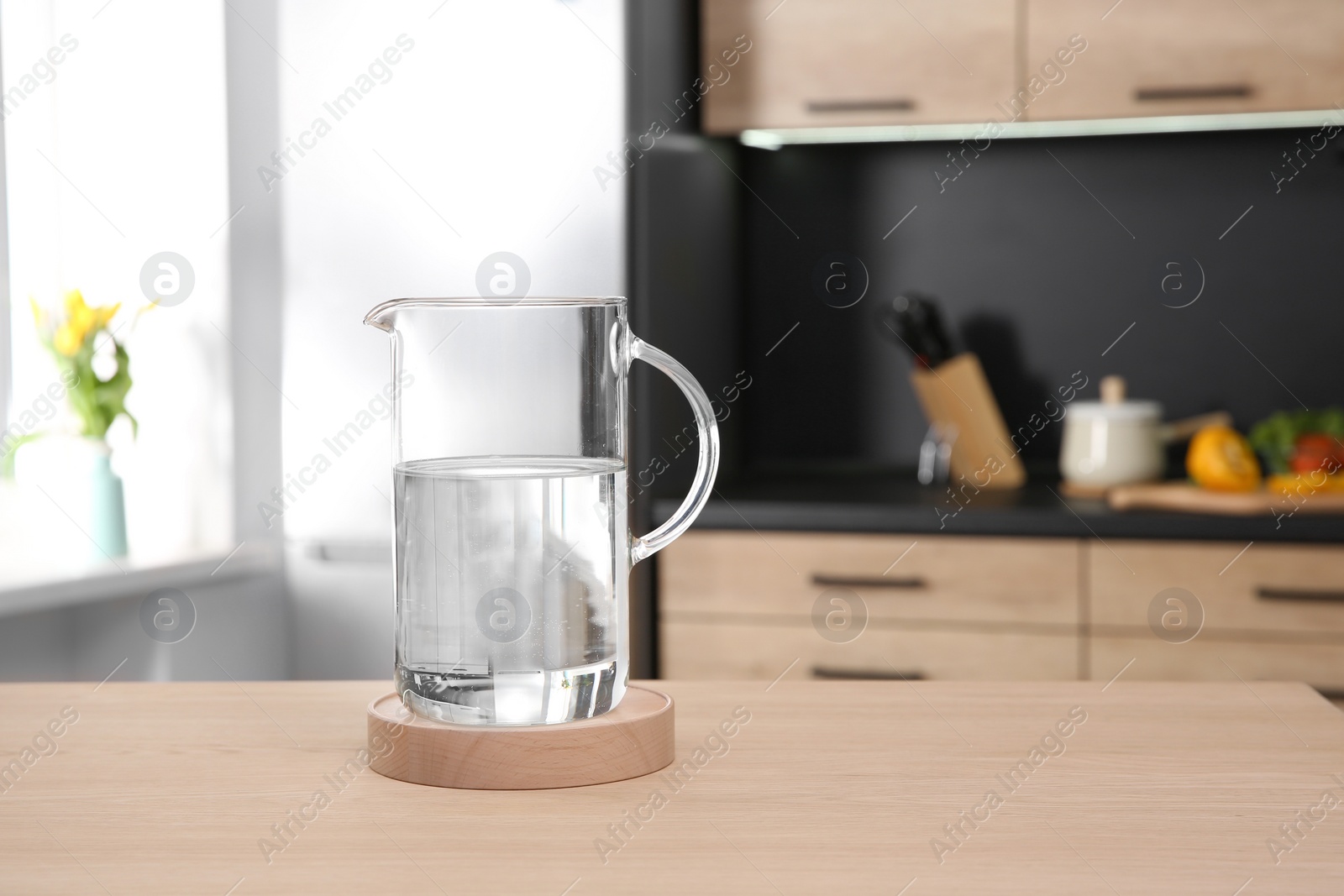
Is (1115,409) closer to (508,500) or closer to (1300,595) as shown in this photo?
(1300,595)

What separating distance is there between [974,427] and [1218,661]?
24.0 inches

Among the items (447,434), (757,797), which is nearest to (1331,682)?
(757,797)

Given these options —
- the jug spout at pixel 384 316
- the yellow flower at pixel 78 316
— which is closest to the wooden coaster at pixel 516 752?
the jug spout at pixel 384 316

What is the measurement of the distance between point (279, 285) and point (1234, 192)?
5.60 ft

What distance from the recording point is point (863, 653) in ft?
6.66

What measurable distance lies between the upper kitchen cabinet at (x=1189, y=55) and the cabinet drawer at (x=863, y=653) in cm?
87

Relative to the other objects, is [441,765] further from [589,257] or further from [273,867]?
[589,257]

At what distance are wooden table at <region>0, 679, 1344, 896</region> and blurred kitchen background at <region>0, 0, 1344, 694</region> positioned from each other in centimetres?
119

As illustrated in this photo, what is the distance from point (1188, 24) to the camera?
2.08 meters

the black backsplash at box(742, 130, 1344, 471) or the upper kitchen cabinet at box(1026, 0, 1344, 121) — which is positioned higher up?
the upper kitchen cabinet at box(1026, 0, 1344, 121)

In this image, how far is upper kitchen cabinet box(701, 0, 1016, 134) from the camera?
2152mm

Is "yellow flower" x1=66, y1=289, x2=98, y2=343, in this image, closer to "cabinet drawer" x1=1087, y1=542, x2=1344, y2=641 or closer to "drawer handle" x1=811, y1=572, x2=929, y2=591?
"drawer handle" x1=811, y1=572, x2=929, y2=591

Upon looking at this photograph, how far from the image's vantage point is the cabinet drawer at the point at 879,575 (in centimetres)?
197

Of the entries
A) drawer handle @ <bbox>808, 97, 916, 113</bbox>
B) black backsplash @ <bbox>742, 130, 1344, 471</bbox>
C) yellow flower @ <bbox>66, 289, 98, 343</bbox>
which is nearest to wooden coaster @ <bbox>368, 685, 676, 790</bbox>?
yellow flower @ <bbox>66, 289, 98, 343</bbox>
